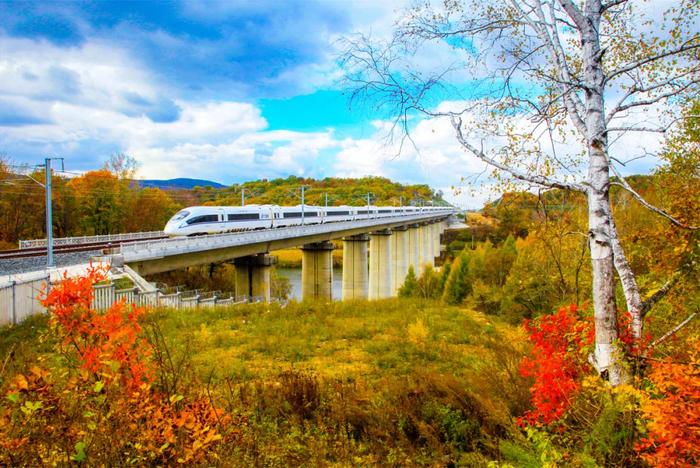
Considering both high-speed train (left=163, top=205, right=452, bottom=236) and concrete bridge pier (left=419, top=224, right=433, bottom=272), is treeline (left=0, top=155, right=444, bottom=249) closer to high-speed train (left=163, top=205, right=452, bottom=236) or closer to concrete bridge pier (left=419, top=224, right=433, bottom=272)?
high-speed train (left=163, top=205, right=452, bottom=236)

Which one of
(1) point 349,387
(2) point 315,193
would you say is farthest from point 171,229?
(2) point 315,193

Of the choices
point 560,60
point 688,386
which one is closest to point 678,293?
point 688,386

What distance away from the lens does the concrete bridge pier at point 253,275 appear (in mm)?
33000

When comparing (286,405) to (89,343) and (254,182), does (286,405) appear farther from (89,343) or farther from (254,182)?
(254,182)

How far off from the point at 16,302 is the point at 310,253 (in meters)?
31.0

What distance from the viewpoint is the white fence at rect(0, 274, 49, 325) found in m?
11.5

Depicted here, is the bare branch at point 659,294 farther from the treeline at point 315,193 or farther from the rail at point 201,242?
the treeline at point 315,193

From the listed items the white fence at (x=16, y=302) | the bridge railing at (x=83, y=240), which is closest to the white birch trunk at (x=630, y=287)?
the white fence at (x=16, y=302)

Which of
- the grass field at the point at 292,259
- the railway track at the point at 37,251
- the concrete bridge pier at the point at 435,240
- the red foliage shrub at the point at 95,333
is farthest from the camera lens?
the concrete bridge pier at the point at 435,240

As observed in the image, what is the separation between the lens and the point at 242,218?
33375 mm

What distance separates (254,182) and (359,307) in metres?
90.2

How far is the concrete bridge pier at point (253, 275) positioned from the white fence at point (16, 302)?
66.0ft

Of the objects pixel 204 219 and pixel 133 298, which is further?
pixel 204 219

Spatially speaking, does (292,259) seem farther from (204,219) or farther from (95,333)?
(95,333)
